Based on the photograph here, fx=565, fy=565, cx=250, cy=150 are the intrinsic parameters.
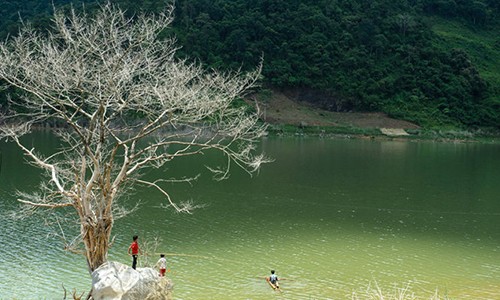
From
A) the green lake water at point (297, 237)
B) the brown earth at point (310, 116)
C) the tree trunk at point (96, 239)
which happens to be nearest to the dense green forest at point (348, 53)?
the brown earth at point (310, 116)

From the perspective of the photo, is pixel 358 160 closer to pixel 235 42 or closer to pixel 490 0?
pixel 235 42

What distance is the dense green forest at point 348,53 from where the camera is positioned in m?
89.1

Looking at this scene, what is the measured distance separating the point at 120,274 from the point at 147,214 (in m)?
12.7

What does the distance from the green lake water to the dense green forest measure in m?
51.7

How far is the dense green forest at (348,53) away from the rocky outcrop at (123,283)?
74.2m

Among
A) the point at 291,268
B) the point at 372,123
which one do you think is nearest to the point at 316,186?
the point at 291,268

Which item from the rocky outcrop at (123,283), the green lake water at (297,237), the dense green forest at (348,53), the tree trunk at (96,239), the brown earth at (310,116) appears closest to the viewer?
the rocky outcrop at (123,283)

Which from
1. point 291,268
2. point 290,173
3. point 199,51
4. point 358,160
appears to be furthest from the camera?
point 199,51

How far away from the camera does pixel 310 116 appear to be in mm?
85250

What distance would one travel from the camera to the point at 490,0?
13112 centimetres

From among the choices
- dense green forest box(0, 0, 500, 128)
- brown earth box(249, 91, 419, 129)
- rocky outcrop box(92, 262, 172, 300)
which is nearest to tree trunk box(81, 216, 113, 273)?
rocky outcrop box(92, 262, 172, 300)

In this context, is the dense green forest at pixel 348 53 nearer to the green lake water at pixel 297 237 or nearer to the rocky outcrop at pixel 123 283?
the green lake water at pixel 297 237

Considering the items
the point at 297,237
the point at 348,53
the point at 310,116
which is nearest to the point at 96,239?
the point at 297,237

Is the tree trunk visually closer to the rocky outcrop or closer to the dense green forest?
the rocky outcrop
